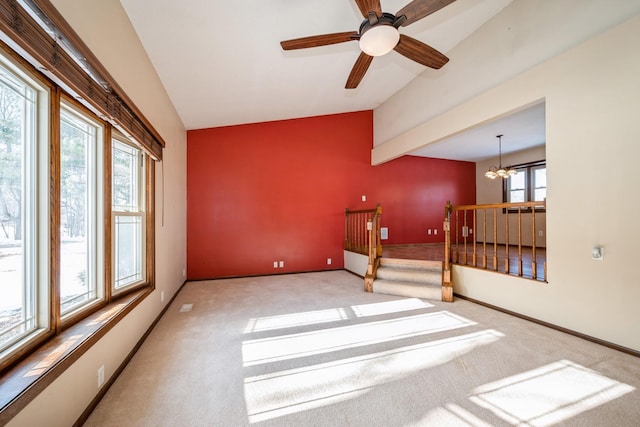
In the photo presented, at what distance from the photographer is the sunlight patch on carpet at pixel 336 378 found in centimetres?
170

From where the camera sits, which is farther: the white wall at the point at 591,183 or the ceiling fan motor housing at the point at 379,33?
the white wall at the point at 591,183

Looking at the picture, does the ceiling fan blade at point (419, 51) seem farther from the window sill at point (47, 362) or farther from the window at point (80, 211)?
the window sill at point (47, 362)

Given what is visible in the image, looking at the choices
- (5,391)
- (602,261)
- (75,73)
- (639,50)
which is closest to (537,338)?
(602,261)

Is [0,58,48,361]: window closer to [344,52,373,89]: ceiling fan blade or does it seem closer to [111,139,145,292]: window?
[111,139,145,292]: window

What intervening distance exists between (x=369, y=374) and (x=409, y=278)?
2453 mm

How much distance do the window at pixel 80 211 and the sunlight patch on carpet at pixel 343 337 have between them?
4.37 ft

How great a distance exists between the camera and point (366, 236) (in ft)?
18.2

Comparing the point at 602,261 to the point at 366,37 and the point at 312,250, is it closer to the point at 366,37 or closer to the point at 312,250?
the point at 366,37

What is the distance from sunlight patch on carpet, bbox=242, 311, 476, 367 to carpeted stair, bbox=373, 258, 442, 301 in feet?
2.31

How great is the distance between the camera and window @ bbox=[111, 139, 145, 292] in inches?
93.7

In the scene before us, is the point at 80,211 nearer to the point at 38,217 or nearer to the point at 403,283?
the point at 38,217

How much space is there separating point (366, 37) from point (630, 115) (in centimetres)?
234

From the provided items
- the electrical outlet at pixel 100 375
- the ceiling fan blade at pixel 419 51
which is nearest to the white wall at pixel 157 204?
the electrical outlet at pixel 100 375

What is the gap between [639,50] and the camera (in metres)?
2.18
